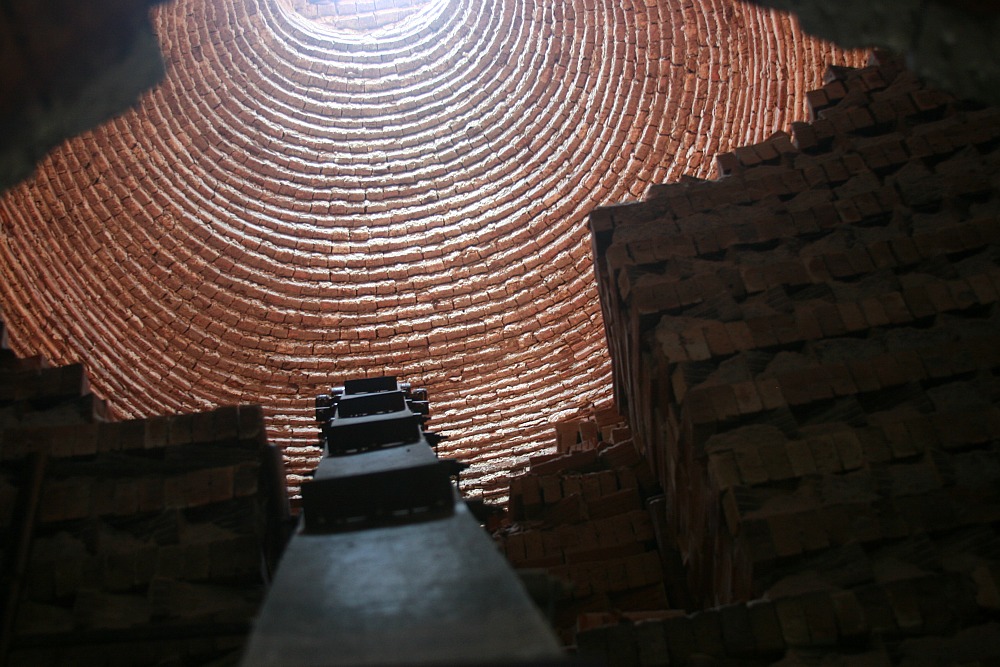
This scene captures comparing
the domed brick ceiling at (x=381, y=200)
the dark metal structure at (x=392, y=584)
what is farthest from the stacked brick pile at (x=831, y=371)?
the domed brick ceiling at (x=381, y=200)

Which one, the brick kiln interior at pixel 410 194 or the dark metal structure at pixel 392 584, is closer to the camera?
the dark metal structure at pixel 392 584

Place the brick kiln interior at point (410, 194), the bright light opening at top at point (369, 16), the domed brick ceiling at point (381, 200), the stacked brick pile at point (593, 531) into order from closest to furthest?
the stacked brick pile at point (593, 531)
the brick kiln interior at point (410, 194)
the domed brick ceiling at point (381, 200)
the bright light opening at top at point (369, 16)

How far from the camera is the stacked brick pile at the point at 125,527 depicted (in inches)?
109

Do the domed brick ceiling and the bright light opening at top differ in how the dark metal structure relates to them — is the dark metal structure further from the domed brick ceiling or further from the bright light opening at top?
the bright light opening at top

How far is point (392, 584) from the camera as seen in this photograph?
1.79m

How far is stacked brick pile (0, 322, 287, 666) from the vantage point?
277 centimetres

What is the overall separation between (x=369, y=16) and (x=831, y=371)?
795cm

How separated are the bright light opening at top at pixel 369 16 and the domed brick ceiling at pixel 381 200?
0.32 metres

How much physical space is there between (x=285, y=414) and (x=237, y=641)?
14.5 feet

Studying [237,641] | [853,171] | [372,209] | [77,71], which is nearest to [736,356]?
[853,171]

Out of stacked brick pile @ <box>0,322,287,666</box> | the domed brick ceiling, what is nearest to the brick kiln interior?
the domed brick ceiling

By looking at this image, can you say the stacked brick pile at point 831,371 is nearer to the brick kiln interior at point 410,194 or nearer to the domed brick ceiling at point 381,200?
the brick kiln interior at point 410,194

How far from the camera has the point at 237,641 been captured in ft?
9.19

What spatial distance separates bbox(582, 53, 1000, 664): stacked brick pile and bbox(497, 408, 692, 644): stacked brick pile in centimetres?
17
